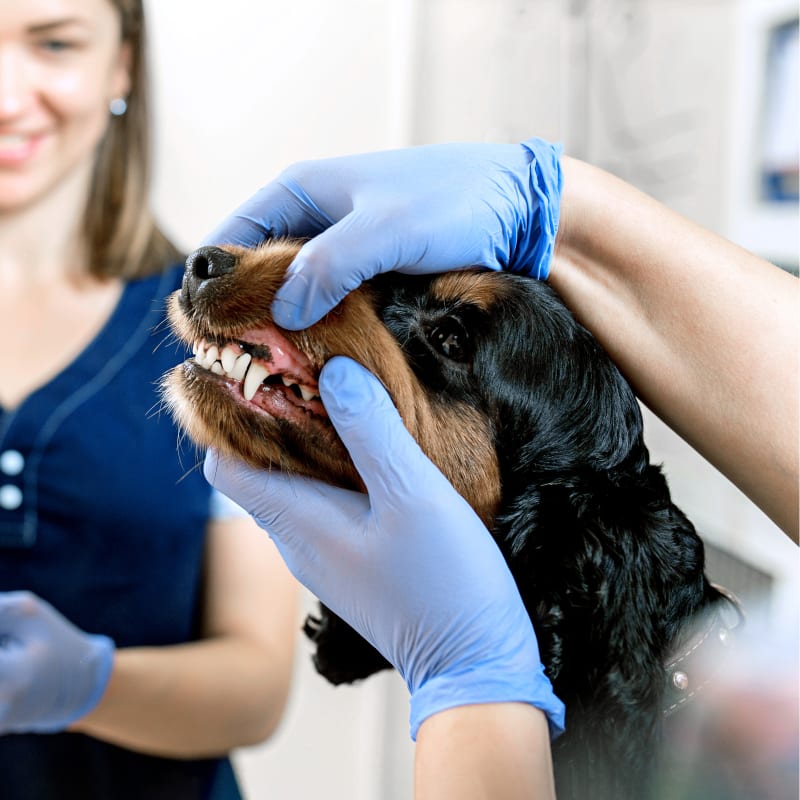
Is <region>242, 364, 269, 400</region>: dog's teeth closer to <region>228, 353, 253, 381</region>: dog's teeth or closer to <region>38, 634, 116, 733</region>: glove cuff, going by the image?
<region>228, 353, 253, 381</region>: dog's teeth

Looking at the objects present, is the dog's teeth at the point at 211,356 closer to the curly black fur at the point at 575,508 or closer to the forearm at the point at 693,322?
the curly black fur at the point at 575,508

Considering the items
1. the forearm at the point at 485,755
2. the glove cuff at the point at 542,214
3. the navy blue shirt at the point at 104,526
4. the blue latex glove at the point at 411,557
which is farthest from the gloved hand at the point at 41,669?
the glove cuff at the point at 542,214

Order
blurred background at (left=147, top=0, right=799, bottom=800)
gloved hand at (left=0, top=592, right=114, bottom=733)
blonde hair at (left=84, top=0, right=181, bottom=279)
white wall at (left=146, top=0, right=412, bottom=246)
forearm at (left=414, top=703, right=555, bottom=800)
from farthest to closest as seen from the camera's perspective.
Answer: white wall at (left=146, top=0, right=412, bottom=246) → blonde hair at (left=84, top=0, right=181, bottom=279) → blurred background at (left=147, top=0, right=799, bottom=800) → gloved hand at (left=0, top=592, right=114, bottom=733) → forearm at (left=414, top=703, right=555, bottom=800)

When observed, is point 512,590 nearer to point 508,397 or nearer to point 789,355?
point 508,397

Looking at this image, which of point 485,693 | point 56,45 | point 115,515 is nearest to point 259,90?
point 56,45

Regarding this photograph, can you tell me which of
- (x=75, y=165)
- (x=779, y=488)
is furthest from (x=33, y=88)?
(x=779, y=488)

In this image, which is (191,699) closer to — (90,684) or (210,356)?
(90,684)

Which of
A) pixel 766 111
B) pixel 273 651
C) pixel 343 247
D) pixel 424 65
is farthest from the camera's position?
pixel 424 65

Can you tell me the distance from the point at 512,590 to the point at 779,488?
256 millimetres

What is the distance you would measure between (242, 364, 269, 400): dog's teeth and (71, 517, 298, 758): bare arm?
67 cm

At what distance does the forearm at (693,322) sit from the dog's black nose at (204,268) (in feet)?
1.01

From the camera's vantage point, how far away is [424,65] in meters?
1.79

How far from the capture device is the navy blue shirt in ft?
4.24

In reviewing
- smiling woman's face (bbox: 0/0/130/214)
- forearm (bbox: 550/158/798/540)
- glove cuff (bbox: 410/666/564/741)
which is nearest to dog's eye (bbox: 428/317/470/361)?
forearm (bbox: 550/158/798/540)
